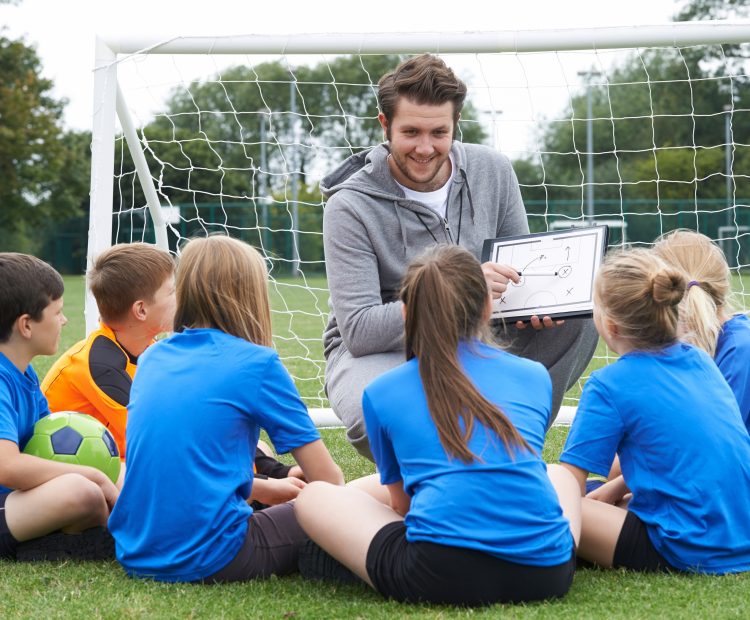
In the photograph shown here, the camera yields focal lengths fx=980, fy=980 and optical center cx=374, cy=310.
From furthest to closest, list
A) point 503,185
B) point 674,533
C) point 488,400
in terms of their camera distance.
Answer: point 503,185
point 674,533
point 488,400

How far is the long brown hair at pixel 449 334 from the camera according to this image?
2299 millimetres

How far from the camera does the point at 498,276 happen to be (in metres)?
3.37

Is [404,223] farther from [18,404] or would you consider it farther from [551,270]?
[18,404]

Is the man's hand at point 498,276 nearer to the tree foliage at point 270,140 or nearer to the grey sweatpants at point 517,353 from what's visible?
the grey sweatpants at point 517,353

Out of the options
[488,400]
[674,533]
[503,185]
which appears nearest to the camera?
[488,400]

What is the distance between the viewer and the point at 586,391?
103 inches

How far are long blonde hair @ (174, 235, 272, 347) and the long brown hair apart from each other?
48 cm

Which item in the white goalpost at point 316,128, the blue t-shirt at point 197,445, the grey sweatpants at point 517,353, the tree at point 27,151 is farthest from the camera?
the tree at point 27,151

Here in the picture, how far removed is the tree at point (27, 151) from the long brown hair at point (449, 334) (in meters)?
29.1

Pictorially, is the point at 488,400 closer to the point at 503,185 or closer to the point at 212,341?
the point at 212,341

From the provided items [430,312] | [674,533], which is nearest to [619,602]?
[674,533]

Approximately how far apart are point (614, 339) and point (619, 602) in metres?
0.70

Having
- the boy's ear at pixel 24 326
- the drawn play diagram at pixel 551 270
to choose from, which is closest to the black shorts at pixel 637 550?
the drawn play diagram at pixel 551 270

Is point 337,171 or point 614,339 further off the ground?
point 337,171
